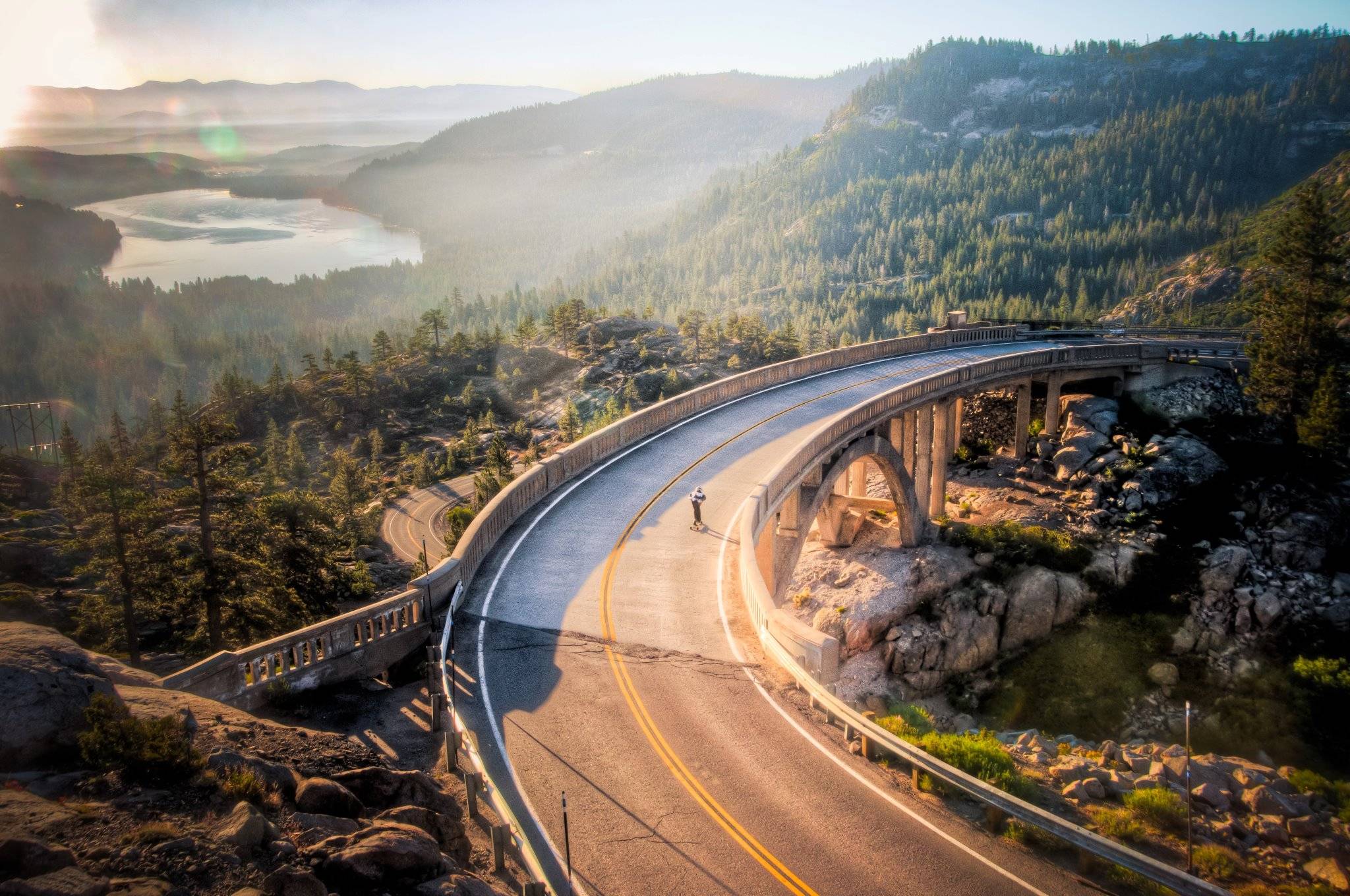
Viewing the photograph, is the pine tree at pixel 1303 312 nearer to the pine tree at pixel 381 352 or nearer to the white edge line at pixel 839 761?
the white edge line at pixel 839 761

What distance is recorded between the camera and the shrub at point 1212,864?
13.3 m

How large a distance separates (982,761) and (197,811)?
41.4 feet

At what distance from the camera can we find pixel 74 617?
Result: 107 feet

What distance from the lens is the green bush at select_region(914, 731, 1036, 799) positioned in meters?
14.8

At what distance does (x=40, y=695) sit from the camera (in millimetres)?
10023

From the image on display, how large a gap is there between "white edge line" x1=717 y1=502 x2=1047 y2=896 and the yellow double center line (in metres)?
2.39

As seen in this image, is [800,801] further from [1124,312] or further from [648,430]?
[1124,312]

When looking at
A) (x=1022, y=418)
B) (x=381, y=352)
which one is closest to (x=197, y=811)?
(x=1022, y=418)

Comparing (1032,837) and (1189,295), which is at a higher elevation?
(1189,295)

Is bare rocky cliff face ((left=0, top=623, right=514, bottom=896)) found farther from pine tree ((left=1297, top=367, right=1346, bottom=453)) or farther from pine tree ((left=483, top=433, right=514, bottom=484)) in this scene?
pine tree ((left=483, top=433, right=514, bottom=484))

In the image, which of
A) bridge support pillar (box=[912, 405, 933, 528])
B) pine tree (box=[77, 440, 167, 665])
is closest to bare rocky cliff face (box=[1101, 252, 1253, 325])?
bridge support pillar (box=[912, 405, 933, 528])

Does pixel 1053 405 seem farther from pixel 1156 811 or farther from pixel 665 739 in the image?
pixel 665 739

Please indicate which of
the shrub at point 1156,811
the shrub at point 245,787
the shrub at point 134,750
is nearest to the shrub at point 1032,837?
the shrub at point 1156,811

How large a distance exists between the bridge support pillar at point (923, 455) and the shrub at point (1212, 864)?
3138 centimetres
